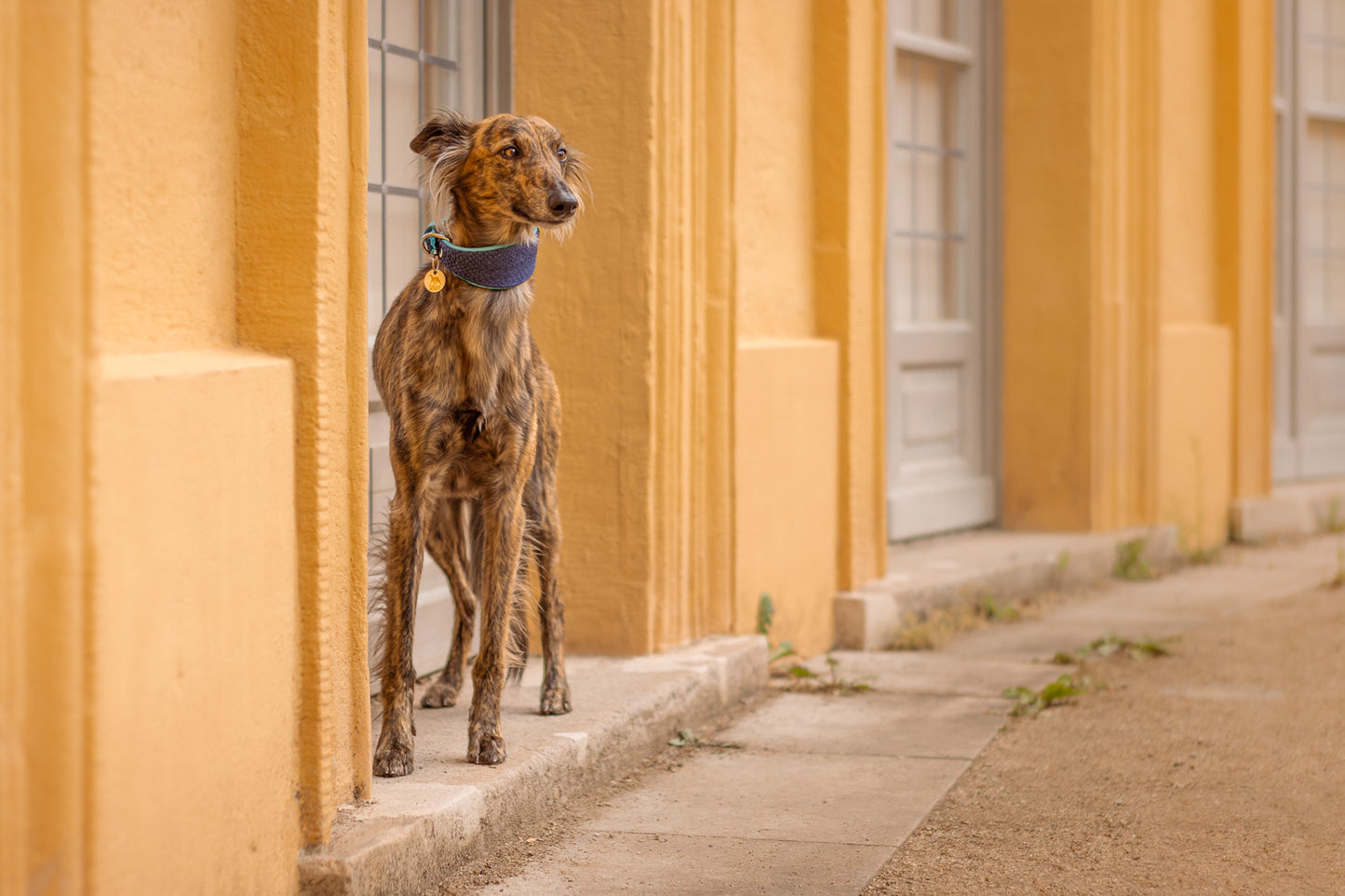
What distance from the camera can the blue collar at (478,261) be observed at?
148 inches

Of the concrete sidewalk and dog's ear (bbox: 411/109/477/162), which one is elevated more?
dog's ear (bbox: 411/109/477/162)

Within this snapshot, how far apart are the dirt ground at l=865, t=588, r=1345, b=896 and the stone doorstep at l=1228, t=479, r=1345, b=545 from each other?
385cm

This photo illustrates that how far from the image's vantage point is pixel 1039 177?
839 cm

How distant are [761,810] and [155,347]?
2.13m

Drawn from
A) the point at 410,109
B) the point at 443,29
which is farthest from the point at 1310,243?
the point at 410,109

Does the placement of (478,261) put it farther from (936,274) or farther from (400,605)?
(936,274)

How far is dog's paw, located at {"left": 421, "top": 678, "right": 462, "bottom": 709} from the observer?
175 inches

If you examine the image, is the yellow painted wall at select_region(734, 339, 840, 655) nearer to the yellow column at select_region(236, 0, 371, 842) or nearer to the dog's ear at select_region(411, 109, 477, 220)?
the dog's ear at select_region(411, 109, 477, 220)

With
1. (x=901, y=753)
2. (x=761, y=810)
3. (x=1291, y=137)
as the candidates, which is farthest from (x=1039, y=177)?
(x=761, y=810)

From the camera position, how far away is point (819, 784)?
4.42 m

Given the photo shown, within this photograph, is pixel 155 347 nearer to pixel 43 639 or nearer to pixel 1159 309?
pixel 43 639

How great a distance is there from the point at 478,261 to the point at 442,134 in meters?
0.33

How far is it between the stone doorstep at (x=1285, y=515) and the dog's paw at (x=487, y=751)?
7.26 m

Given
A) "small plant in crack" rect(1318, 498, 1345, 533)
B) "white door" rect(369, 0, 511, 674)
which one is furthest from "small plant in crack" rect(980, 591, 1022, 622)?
"small plant in crack" rect(1318, 498, 1345, 533)
